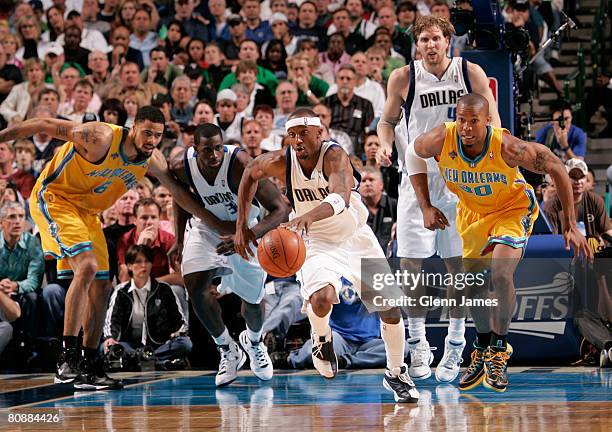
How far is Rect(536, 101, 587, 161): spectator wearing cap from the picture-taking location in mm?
10492

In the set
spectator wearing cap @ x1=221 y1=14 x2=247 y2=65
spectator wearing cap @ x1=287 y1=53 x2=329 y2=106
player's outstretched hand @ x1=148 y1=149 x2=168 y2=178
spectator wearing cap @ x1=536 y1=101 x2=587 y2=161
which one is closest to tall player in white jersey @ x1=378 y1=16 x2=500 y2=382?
player's outstretched hand @ x1=148 y1=149 x2=168 y2=178

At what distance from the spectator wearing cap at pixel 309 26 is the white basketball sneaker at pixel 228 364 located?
598 cm

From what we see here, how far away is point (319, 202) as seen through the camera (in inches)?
256

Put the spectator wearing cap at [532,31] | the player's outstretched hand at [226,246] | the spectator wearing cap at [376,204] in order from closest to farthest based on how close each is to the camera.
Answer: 1. the player's outstretched hand at [226,246]
2. the spectator wearing cap at [376,204]
3. the spectator wearing cap at [532,31]

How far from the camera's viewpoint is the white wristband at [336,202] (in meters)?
6.01

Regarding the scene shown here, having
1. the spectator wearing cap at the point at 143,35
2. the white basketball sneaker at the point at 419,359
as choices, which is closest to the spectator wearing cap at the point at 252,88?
the spectator wearing cap at the point at 143,35

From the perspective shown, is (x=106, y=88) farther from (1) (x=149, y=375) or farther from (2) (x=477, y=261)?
(2) (x=477, y=261)

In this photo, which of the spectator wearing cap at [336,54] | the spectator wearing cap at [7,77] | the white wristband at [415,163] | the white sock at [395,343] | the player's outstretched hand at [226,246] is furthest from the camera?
the spectator wearing cap at [7,77]

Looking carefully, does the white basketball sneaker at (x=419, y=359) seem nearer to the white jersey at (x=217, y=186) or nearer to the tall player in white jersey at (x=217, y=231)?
the tall player in white jersey at (x=217, y=231)

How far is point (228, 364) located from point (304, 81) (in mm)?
4816

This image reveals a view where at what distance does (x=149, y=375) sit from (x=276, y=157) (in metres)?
2.77

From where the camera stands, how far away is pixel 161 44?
1340 cm

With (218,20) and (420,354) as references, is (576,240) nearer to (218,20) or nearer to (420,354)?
(420,354)

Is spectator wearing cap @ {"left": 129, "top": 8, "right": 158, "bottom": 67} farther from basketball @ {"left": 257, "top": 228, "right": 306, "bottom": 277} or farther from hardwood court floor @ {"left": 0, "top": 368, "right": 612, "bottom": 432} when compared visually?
basketball @ {"left": 257, "top": 228, "right": 306, "bottom": 277}
